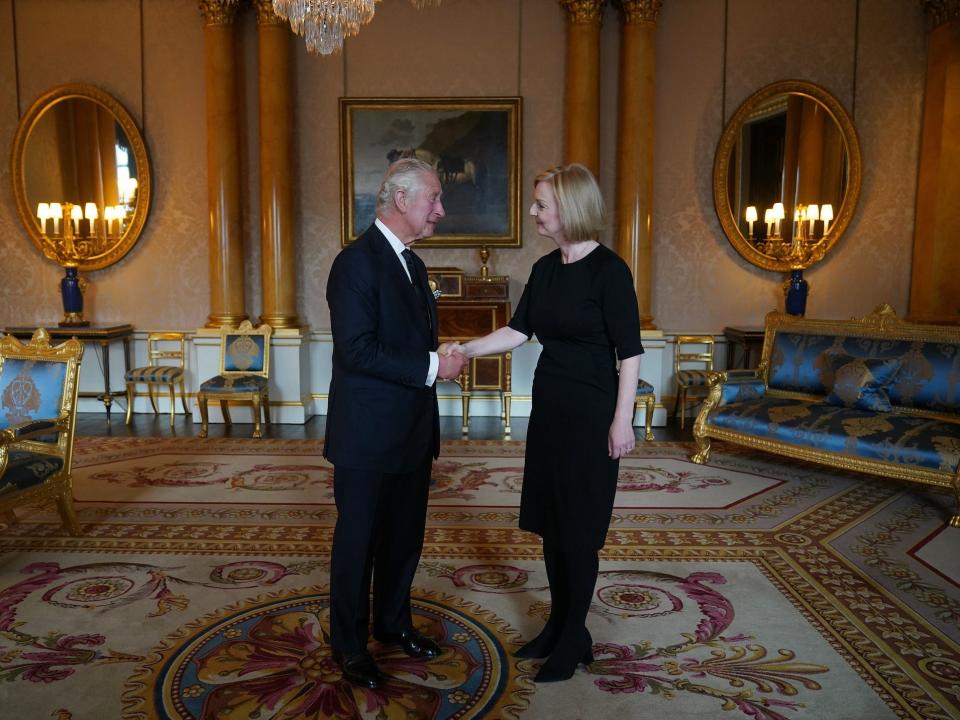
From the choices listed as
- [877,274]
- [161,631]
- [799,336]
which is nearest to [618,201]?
[799,336]

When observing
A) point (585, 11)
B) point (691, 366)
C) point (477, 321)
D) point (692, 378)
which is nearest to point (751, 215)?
point (691, 366)

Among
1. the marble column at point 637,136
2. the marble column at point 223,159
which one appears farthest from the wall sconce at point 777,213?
the marble column at point 223,159

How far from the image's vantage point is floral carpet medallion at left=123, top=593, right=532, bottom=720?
218 cm

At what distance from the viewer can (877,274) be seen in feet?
22.3

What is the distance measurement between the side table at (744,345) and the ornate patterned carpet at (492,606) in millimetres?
1944

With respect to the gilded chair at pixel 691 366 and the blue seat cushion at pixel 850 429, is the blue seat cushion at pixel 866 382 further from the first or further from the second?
the gilded chair at pixel 691 366

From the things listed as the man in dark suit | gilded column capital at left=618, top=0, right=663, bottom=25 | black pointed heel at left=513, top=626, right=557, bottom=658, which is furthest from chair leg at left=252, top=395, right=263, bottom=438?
gilded column capital at left=618, top=0, right=663, bottom=25

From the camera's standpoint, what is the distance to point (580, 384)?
2238 millimetres

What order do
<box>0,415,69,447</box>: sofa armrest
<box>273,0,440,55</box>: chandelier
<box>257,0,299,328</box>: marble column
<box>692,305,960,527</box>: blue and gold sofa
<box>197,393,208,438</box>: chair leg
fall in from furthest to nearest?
<box>257,0,299,328</box>: marble column
<box>197,393,208,438</box>: chair leg
<box>692,305,960,527</box>: blue and gold sofa
<box>273,0,440,55</box>: chandelier
<box>0,415,69,447</box>: sofa armrest

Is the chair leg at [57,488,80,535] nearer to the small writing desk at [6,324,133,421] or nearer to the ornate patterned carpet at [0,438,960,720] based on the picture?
the ornate patterned carpet at [0,438,960,720]

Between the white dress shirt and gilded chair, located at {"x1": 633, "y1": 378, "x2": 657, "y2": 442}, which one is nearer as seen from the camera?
the white dress shirt

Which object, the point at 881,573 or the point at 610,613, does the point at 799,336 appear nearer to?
the point at 881,573

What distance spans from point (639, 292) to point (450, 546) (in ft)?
12.3

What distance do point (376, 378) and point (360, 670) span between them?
3.00 feet
